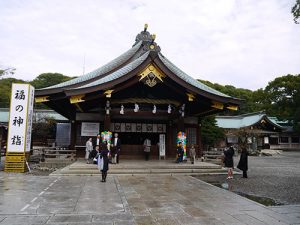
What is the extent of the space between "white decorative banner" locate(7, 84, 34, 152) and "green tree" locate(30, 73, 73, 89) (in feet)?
160

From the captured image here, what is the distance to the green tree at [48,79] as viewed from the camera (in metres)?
60.0

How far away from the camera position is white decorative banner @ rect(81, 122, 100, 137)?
58.3ft

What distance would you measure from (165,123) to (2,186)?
12.0m

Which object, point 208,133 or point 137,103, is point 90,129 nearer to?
point 137,103

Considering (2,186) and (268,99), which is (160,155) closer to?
(2,186)

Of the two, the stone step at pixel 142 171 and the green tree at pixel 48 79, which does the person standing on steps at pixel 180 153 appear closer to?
the stone step at pixel 142 171

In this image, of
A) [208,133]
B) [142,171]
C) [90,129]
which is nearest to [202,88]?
[142,171]

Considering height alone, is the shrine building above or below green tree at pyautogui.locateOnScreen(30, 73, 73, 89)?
below

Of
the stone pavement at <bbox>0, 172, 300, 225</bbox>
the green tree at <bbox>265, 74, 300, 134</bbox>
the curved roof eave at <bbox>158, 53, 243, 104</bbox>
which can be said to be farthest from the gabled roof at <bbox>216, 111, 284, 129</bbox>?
the stone pavement at <bbox>0, 172, 300, 225</bbox>

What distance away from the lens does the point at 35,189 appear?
900 cm

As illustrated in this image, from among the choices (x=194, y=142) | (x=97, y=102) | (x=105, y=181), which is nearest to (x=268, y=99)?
(x=194, y=142)

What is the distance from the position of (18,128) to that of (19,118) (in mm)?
517

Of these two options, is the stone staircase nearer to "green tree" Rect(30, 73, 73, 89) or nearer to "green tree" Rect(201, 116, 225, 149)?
"green tree" Rect(201, 116, 225, 149)

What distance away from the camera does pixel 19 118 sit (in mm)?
13180
